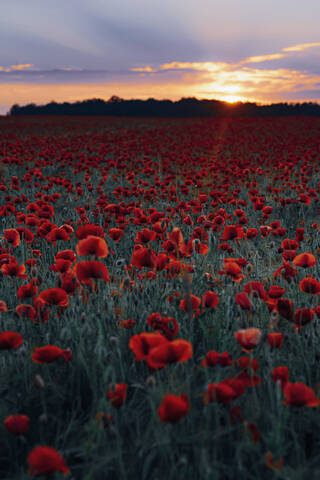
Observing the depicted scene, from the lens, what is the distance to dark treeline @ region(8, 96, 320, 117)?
1753 inches

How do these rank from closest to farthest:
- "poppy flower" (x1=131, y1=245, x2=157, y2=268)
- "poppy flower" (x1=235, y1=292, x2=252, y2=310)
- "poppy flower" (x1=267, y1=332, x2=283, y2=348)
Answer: "poppy flower" (x1=267, y1=332, x2=283, y2=348) → "poppy flower" (x1=235, y1=292, x2=252, y2=310) → "poppy flower" (x1=131, y1=245, x2=157, y2=268)

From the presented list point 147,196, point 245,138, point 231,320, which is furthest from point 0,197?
point 245,138

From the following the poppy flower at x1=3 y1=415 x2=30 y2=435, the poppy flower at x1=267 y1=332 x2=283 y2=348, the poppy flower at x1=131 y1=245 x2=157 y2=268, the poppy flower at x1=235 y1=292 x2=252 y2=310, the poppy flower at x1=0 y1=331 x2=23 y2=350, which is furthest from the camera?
the poppy flower at x1=131 y1=245 x2=157 y2=268

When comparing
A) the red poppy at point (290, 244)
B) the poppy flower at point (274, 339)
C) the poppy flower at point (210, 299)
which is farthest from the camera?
the red poppy at point (290, 244)

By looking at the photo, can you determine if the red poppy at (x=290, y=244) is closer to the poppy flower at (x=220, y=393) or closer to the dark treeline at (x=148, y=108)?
the poppy flower at (x=220, y=393)

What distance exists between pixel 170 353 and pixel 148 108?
50324 millimetres

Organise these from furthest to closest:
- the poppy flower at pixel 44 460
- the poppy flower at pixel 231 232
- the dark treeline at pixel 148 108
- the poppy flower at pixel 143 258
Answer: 1. the dark treeline at pixel 148 108
2. the poppy flower at pixel 231 232
3. the poppy flower at pixel 143 258
4. the poppy flower at pixel 44 460


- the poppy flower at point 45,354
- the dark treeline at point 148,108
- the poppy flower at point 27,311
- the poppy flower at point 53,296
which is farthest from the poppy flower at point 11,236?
the dark treeline at point 148,108

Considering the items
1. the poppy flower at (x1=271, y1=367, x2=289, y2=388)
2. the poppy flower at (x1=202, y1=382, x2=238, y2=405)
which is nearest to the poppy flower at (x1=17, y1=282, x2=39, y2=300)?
the poppy flower at (x1=202, y1=382, x2=238, y2=405)

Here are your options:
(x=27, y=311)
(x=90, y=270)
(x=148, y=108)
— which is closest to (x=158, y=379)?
(x=90, y=270)

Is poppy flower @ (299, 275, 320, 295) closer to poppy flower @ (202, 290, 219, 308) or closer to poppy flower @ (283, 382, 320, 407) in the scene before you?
poppy flower @ (202, 290, 219, 308)

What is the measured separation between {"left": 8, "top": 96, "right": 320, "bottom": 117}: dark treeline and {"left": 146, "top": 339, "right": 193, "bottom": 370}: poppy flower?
45.4m

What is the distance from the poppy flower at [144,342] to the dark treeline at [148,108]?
45.3 meters

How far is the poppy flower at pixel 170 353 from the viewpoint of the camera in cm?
111
